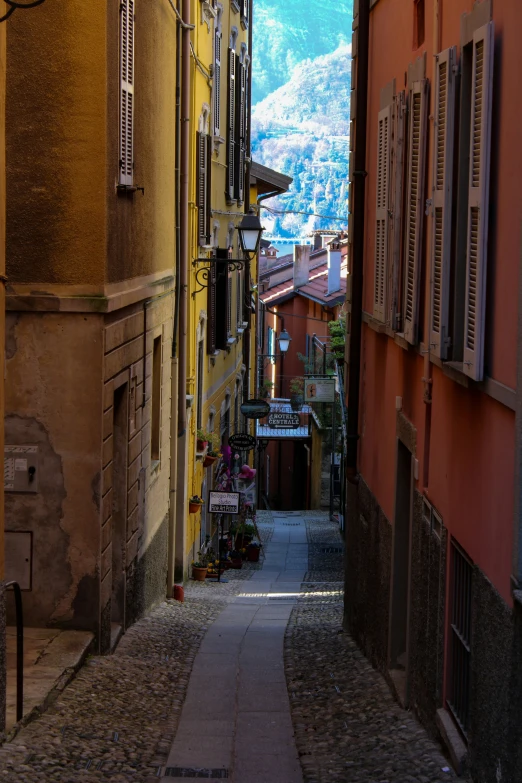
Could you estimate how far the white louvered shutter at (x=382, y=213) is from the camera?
10363mm

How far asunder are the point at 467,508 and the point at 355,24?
838 cm

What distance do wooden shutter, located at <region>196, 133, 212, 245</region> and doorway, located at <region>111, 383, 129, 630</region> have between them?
8.01 meters

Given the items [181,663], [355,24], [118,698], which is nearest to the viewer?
[118,698]

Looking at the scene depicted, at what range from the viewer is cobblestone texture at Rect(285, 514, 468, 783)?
6871mm

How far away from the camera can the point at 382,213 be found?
420 inches

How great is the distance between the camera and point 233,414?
28.4m

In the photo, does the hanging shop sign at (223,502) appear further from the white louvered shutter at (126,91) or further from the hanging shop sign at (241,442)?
the white louvered shutter at (126,91)

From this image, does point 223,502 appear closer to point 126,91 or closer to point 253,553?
point 253,553

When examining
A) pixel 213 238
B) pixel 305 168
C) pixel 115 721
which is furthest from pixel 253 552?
pixel 305 168

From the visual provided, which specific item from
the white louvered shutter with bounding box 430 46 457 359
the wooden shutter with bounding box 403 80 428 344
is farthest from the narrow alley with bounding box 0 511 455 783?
the wooden shutter with bounding box 403 80 428 344

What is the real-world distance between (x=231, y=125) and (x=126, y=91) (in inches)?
560

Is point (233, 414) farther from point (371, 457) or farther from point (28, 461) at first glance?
point (28, 461)

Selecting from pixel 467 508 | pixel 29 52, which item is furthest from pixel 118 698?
pixel 29 52

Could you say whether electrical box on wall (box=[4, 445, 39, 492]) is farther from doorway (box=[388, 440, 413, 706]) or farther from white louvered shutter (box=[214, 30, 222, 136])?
white louvered shutter (box=[214, 30, 222, 136])
